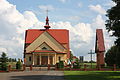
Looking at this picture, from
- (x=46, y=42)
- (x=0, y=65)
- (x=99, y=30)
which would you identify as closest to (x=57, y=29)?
(x=46, y=42)

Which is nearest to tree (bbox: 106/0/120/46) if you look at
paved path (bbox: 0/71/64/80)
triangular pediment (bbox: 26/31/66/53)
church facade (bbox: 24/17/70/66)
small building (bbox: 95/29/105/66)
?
paved path (bbox: 0/71/64/80)

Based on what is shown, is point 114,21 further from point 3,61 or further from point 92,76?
point 3,61

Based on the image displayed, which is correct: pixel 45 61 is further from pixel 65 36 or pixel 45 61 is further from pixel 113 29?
pixel 113 29

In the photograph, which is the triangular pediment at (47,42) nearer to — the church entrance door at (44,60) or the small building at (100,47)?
the church entrance door at (44,60)

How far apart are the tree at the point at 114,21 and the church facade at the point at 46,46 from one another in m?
33.3

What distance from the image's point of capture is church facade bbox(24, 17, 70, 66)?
59.5 metres

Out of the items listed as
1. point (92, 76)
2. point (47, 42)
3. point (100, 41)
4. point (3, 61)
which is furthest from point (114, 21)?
point (47, 42)

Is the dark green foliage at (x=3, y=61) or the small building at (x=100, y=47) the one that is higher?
the small building at (x=100, y=47)

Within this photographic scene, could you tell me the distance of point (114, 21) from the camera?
86.7 ft

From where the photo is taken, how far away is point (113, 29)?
2594 centimetres

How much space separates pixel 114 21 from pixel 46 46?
115 ft

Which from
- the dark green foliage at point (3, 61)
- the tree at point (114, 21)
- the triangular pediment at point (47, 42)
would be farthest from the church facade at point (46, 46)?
the tree at point (114, 21)

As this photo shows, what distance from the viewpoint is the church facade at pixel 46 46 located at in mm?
59531

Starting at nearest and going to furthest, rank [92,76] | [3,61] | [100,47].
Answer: [92,76] → [3,61] → [100,47]
